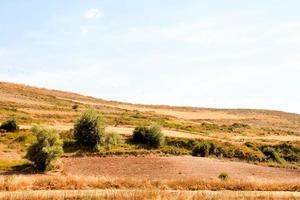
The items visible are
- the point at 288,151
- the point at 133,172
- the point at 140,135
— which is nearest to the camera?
the point at 133,172

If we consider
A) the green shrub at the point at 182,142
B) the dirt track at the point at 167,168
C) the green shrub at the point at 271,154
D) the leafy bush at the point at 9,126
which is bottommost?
the dirt track at the point at 167,168

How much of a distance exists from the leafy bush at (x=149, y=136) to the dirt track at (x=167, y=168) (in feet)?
18.0

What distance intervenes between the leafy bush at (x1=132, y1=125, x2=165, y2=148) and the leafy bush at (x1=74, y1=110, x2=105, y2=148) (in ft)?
16.0

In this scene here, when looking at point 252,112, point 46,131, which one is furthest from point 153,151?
point 252,112

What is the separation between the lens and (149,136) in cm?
5709

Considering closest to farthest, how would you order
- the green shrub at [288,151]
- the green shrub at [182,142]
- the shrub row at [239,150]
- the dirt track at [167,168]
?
1. the dirt track at [167,168]
2. the shrub row at [239,150]
3. the green shrub at [182,142]
4. the green shrub at [288,151]

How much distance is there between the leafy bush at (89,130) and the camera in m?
54.1

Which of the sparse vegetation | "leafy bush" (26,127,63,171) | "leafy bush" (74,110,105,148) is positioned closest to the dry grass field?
the sparse vegetation

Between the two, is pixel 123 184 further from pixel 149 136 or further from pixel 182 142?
pixel 182 142

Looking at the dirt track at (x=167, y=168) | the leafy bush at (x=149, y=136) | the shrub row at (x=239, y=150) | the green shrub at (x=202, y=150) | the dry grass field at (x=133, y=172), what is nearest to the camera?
the dry grass field at (x=133, y=172)

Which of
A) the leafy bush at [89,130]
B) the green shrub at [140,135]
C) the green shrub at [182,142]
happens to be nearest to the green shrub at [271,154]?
the green shrub at [182,142]

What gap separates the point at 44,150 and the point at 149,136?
614 inches

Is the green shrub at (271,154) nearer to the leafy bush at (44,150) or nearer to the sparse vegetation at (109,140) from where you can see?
the sparse vegetation at (109,140)

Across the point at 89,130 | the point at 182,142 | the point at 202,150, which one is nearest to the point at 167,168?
the point at 202,150
